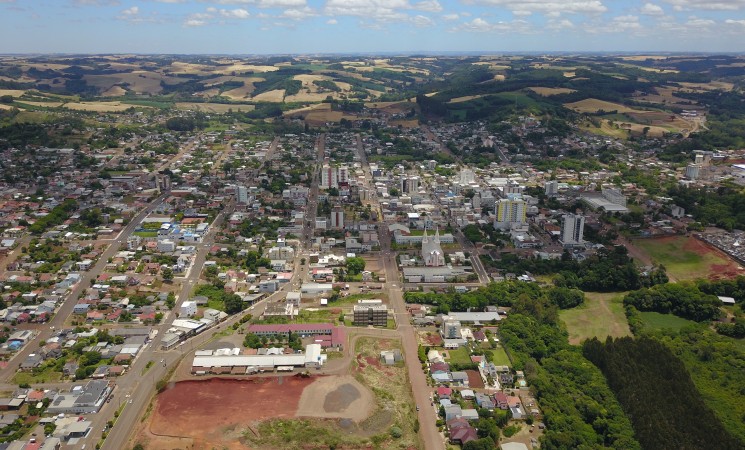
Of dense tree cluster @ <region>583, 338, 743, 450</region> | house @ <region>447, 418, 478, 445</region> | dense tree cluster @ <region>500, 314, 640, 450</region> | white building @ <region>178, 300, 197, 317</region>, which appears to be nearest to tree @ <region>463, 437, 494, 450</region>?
house @ <region>447, 418, 478, 445</region>

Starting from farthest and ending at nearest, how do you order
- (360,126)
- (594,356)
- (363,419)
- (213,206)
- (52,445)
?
(360,126)
(213,206)
(594,356)
(363,419)
(52,445)

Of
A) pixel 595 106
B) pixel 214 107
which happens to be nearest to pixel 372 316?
pixel 595 106

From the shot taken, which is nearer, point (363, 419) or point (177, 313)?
point (363, 419)

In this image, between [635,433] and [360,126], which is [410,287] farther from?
A: [360,126]

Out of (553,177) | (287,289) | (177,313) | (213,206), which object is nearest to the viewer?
(177,313)

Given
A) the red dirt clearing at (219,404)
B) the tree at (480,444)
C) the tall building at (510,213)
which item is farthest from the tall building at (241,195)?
the tree at (480,444)

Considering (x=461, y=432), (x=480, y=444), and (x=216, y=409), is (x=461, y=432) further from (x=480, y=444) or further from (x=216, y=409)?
(x=216, y=409)

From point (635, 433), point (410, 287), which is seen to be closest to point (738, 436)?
point (635, 433)
